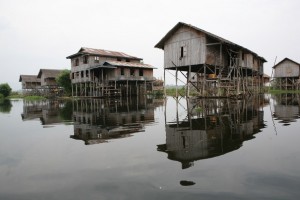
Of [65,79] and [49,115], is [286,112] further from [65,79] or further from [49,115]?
[65,79]

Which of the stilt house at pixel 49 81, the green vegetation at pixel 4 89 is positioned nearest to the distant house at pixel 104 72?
the stilt house at pixel 49 81

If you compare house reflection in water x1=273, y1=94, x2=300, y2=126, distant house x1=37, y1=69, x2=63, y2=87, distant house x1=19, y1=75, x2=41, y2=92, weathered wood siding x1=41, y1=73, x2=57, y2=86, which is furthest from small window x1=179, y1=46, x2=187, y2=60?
distant house x1=19, y1=75, x2=41, y2=92

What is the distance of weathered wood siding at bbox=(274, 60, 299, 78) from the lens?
4438cm

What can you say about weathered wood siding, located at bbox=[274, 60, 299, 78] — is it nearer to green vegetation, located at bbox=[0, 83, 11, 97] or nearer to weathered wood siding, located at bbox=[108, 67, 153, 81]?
weathered wood siding, located at bbox=[108, 67, 153, 81]

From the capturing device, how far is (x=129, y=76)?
36438 millimetres

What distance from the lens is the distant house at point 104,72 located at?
34.5 meters

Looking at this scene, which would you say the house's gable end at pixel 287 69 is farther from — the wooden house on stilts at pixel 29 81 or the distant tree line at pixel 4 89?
the distant tree line at pixel 4 89

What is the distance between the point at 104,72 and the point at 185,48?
59.4ft

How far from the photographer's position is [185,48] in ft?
→ 70.5

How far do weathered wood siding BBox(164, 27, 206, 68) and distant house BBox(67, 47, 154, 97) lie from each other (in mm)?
11741

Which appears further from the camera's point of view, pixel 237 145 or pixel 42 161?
pixel 237 145

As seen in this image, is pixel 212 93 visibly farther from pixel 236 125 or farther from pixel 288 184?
pixel 288 184

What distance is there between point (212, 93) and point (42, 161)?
22164mm

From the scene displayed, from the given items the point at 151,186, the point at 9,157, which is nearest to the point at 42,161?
the point at 9,157
